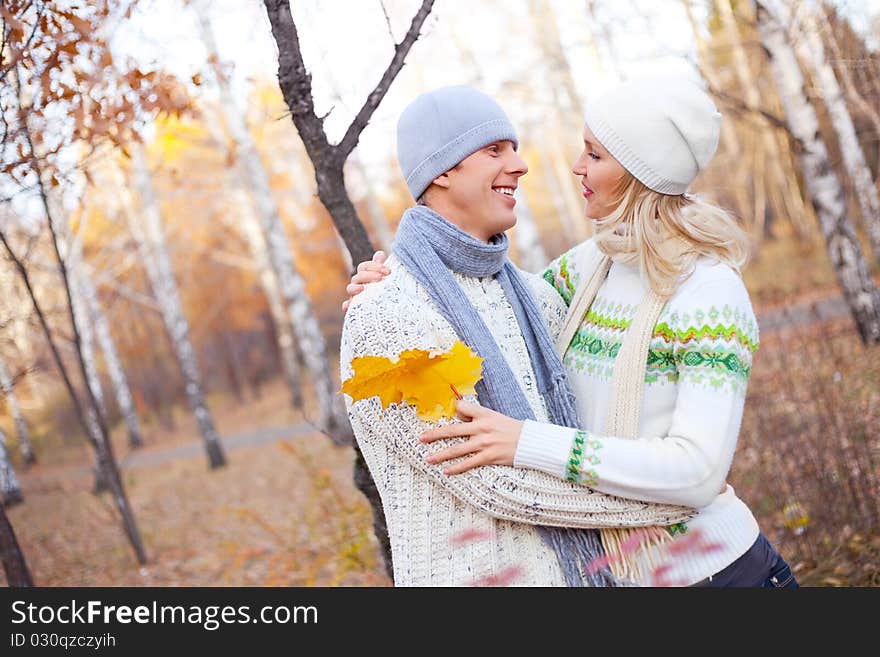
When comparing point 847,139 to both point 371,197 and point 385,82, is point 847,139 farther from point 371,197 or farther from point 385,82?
point 371,197

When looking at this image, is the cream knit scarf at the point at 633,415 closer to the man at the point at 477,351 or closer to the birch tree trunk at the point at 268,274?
the man at the point at 477,351

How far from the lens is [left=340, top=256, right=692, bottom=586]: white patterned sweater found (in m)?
2.01

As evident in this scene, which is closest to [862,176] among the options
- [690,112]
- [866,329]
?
[866,329]

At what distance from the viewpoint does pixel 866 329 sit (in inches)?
334

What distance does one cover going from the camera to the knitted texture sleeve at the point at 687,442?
6.44 ft

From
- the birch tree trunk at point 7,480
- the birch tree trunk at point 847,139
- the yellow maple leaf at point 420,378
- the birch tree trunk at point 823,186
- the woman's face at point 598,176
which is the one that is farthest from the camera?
the birch tree trunk at point 847,139

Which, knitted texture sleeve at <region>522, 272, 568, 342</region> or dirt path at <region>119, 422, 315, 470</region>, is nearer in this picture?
A: knitted texture sleeve at <region>522, 272, 568, 342</region>

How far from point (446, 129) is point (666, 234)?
656mm

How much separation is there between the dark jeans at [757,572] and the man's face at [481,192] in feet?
3.54

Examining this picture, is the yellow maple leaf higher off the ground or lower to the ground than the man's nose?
lower

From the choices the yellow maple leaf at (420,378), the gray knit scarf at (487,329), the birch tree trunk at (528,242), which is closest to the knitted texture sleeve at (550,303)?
the gray knit scarf at (487,329)

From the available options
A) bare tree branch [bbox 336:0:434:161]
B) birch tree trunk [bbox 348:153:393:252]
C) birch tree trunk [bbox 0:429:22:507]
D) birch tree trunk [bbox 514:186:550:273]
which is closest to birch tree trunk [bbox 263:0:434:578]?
bare tree branch [bbox 336:0:434:161]

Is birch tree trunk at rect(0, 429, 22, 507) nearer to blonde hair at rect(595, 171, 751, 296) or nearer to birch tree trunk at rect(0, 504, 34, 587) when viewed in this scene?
birch tree trunk at rect(0, 504, 34, 587)

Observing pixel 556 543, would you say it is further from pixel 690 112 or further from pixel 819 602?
pixel 690 112
